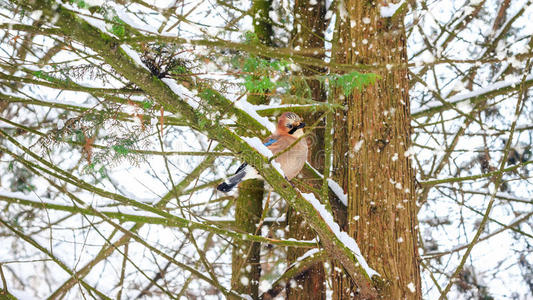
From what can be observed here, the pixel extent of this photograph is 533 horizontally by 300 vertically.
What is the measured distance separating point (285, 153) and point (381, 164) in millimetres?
748

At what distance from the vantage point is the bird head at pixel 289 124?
173 inches

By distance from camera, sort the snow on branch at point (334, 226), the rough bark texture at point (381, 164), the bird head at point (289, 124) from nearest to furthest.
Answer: the snow on branch at point (334, 226) → the rough bark texture at point (381, 164) → the bird head at point (289, 124)

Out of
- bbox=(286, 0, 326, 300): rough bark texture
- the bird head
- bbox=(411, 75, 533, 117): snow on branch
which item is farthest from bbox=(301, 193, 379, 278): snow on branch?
bbox=(411, 75, 533, 117): snow on branch

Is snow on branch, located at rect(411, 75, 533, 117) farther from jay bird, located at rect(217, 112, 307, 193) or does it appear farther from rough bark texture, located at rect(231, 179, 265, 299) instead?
rough bark texture, located at rect(231, 179, 265, 299)

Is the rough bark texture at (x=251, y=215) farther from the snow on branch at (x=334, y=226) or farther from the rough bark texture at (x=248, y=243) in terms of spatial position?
the snow on branch at (x=334, y=226)

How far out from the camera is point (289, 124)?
4402mm

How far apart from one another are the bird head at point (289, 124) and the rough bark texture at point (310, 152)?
0.25m

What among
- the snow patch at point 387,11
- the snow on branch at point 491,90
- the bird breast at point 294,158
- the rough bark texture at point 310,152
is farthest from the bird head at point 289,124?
the snow on branch at point 491,90

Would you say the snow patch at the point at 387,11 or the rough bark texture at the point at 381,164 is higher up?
the snow patch at the point at 387,11

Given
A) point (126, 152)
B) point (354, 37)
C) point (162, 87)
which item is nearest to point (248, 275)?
point (126, 152)

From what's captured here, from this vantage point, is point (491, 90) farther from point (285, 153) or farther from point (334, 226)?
point (334, 226)

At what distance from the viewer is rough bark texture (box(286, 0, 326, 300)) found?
4582 mm

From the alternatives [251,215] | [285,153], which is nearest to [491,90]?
[285,153]

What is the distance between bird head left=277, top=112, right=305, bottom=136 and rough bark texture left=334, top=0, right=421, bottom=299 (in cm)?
57
